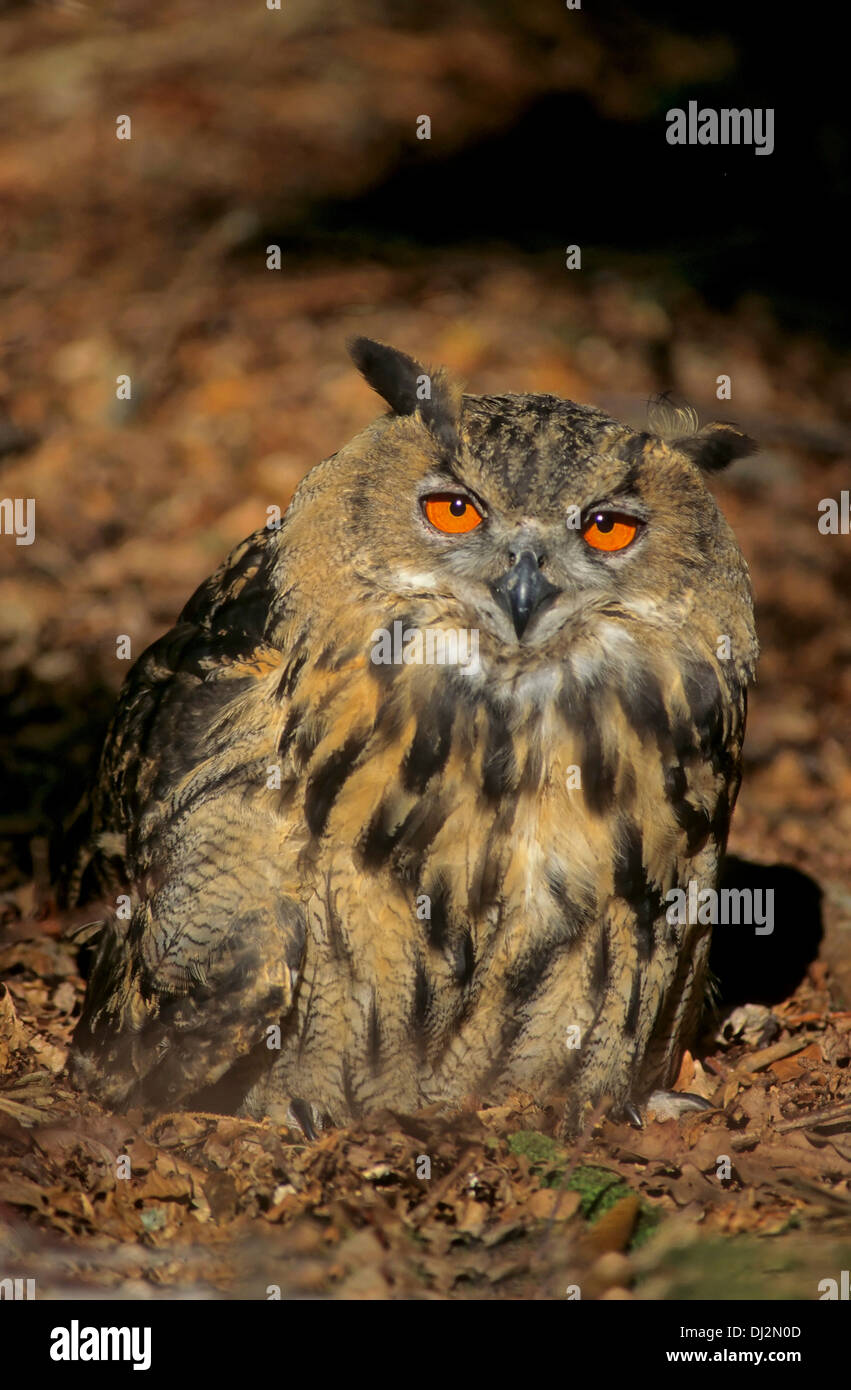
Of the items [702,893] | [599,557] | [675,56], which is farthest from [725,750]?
[675,56]

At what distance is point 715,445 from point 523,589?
74 centimetres

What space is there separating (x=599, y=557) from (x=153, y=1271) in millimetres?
1736

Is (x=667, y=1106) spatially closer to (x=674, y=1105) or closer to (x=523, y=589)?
(x=674, y=1105)

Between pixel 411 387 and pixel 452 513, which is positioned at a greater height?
pixel 411 387

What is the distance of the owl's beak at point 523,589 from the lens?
2908 millimetres

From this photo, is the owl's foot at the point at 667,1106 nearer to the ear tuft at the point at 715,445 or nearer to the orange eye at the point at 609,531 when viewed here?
the orange eye at the point at 609,531

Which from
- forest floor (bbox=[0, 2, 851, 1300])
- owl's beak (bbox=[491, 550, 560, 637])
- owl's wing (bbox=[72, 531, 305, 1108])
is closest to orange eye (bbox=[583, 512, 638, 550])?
owl's beak (bbox=[491, 550, 560, 637])

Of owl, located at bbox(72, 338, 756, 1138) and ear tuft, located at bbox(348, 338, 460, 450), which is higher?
ear tuft, located at bbox(348, 338, 460, 450)

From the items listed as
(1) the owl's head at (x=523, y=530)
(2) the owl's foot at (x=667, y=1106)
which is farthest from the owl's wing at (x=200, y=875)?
(2) the owl's foot at (x=667, y=1106)

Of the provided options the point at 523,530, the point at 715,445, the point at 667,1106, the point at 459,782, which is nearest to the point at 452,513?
the point at 523,530

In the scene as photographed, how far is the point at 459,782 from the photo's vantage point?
3.09m

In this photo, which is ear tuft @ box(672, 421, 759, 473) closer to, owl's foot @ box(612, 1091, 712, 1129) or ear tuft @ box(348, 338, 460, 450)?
ear tuft @ box(348, 338, 460, 450)

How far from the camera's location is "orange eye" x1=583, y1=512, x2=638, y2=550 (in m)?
3.04

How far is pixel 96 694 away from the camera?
215 inches
